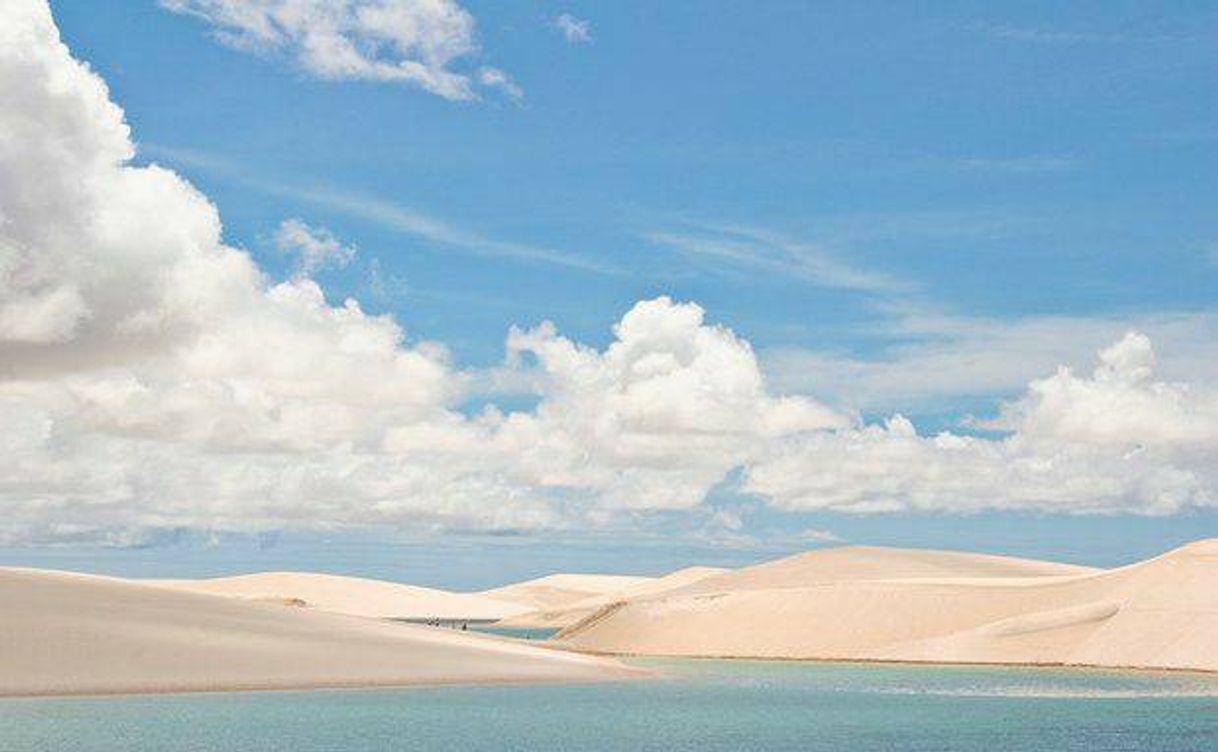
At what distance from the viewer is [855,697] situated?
95.9 metres

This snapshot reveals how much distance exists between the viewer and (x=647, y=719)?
255 feet

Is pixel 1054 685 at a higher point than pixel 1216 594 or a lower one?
lower

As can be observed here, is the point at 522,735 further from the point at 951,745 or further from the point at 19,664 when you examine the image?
the point at 19,664

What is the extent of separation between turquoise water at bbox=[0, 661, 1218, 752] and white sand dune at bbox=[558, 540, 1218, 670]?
28.0 meters

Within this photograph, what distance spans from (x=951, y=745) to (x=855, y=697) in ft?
98.2

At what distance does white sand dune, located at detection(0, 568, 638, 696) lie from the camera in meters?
92.5

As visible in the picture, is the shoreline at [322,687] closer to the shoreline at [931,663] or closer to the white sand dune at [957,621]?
the shoreline at [931,663]

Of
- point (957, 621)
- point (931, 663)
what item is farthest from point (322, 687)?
point (957, 621)

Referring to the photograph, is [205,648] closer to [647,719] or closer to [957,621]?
[647,719]

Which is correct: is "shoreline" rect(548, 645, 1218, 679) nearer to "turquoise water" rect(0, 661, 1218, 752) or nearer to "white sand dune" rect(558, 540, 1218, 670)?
"white sand dune" rect(558, 540, 1218, 670)

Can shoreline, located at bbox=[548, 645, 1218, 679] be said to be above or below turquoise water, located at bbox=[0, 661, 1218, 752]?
above

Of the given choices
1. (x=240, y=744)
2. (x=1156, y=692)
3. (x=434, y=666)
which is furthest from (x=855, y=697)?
(x=240, y=744)

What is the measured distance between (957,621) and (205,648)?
83.2 m

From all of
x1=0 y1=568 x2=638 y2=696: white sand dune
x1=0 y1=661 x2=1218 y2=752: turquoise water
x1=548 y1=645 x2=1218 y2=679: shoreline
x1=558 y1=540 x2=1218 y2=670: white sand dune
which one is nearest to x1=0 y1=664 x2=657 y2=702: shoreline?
x1=0 y1=568 x2=638 y2=696: white sand dune
